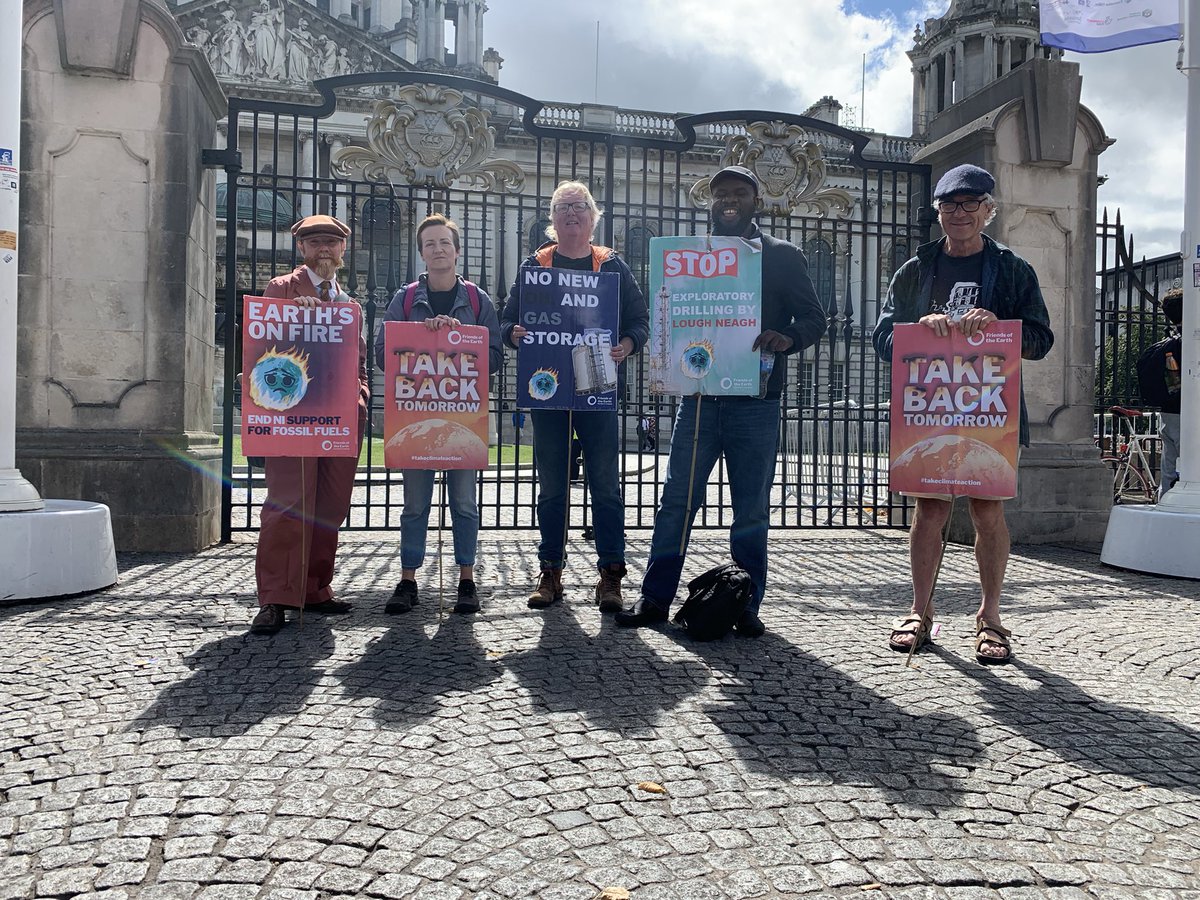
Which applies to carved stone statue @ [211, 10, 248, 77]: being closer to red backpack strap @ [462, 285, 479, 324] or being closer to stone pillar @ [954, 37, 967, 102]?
red backpack strap @ [462, 285, 479, 324]

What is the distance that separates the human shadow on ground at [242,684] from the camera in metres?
3.07

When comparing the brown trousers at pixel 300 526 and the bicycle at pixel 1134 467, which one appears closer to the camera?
the brown trousers at pixel 300 526

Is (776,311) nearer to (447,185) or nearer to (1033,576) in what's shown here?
(1033,576)

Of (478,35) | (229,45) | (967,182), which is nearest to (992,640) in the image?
(967,182)

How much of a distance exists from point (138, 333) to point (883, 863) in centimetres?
616

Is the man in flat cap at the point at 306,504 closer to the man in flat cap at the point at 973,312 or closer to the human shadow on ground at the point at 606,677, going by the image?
the human shadow on ground at the point at 606,677

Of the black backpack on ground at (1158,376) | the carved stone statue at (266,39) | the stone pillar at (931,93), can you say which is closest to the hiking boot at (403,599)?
the black backpack on ground at (1158,376)

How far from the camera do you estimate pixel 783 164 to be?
8.11 m

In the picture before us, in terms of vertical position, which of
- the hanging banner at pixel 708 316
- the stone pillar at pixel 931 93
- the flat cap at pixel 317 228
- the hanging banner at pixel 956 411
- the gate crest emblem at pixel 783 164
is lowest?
the hanging banner at pixel 956 411

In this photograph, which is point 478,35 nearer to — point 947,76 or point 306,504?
point 947,76

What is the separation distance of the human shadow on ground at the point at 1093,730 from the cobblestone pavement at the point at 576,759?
1cm

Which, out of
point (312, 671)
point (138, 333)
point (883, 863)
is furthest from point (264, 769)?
point (138, 333)

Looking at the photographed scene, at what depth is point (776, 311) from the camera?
15.0ft

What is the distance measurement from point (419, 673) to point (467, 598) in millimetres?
1192
